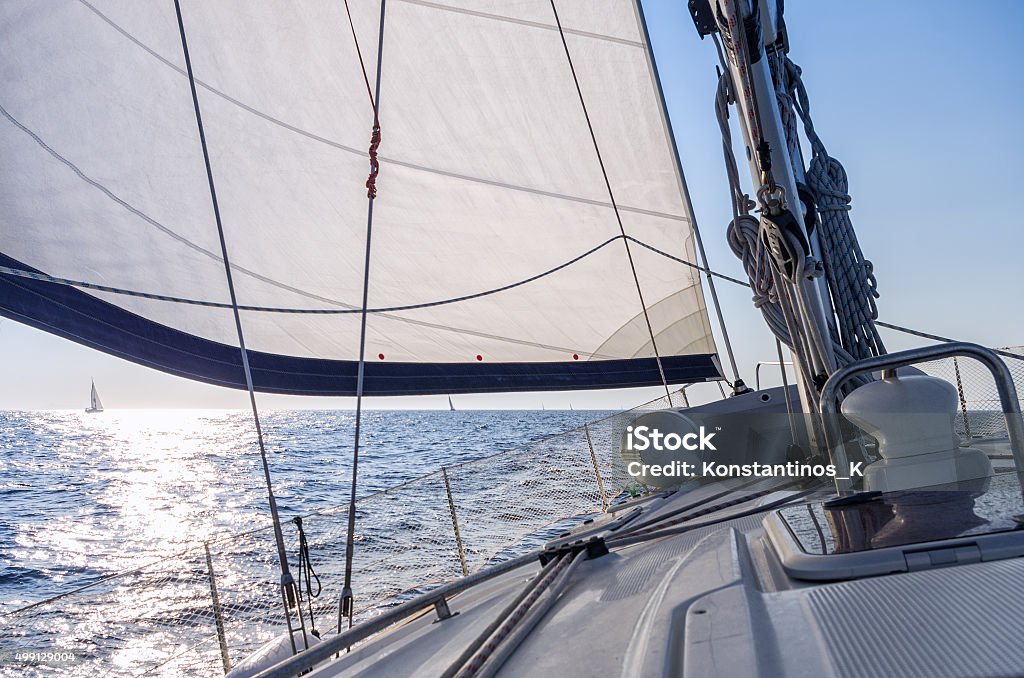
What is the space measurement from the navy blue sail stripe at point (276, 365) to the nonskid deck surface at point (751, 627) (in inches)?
92.8

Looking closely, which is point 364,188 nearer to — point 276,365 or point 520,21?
point 276,365

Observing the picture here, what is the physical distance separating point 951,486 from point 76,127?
3.92 m

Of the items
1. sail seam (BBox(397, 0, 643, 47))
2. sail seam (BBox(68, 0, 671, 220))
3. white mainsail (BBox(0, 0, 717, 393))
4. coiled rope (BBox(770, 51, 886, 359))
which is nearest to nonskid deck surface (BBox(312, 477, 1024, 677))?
coiled rope (BBox(770, 51, 886, 359))

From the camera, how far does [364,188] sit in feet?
15.7

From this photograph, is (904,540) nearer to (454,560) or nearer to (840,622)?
(840,622)

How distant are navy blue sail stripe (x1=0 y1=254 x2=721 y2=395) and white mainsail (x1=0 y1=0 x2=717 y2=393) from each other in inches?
0.6

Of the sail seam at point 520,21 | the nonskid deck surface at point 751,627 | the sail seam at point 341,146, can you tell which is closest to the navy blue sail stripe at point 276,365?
the sail seam at point 341,146

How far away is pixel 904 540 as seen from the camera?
1.17 metres

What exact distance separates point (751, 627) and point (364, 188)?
4.21 meters

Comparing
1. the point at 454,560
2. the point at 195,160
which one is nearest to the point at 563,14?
the point at 195,160

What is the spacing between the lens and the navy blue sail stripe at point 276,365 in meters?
3.24

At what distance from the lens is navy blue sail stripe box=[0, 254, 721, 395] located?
3.24m

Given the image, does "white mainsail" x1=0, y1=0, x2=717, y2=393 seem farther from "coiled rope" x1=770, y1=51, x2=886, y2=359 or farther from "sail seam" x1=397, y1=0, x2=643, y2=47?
"coiled rope" x1=770, y1=51, x2=886, y2=359

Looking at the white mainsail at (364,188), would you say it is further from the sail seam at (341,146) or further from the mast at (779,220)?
the mast at (779,220)
